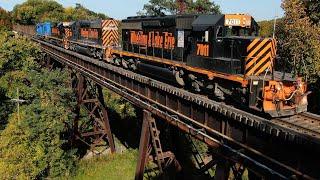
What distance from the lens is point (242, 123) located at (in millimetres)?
9445

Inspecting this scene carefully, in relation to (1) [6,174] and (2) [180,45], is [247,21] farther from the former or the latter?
(1) [6,174]

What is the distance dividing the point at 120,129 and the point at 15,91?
915 cm

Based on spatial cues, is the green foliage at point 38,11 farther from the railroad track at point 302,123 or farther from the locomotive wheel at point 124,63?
the railroad track at point 302,123

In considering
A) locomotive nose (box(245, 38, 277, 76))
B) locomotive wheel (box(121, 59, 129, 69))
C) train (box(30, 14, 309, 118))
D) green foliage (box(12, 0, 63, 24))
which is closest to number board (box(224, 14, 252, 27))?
train (box(30, 14, 309, 118))

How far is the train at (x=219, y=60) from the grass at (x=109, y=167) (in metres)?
6.52

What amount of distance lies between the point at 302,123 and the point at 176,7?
4535 centimetres

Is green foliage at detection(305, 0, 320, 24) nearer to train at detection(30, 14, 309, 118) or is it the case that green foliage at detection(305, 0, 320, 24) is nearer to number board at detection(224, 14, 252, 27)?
train at detection(30, 14, 309, 118)

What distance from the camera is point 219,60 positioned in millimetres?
13109

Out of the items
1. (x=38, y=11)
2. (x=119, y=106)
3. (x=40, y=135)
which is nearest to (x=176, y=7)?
(x=119, y=106)

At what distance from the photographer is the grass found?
72.9ft

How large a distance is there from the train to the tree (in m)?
28.7

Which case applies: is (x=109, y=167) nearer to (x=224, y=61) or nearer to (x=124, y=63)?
(x=124, y=63)

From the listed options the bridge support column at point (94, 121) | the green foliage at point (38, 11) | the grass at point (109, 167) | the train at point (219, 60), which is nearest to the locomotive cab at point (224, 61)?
the train at point (219, 60)

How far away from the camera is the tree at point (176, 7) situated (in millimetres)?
49562
